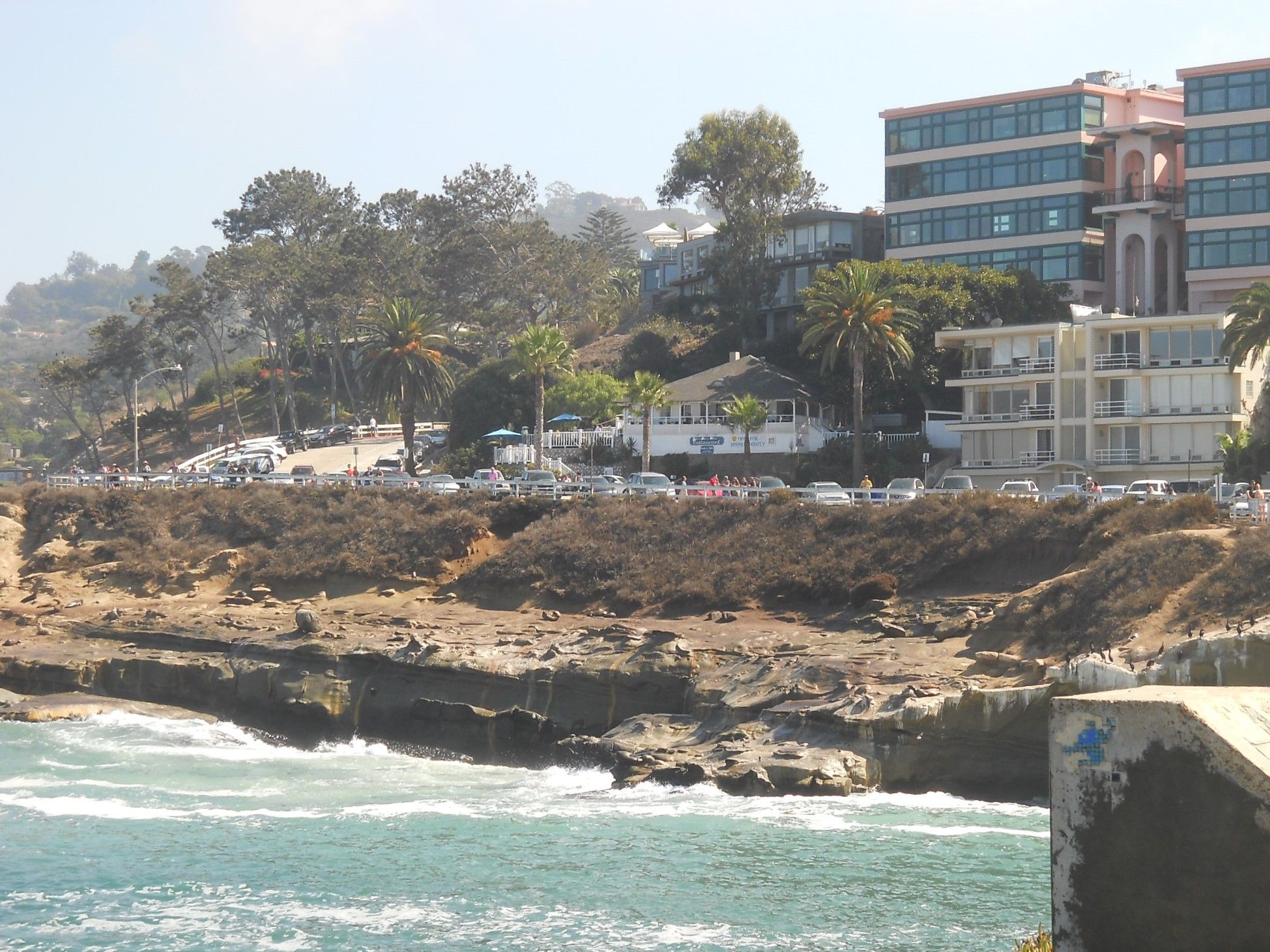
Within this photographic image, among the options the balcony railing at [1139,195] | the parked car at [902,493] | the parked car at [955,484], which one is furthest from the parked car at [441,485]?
the balcony railing at [1139,195]

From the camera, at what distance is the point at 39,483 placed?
6362 centimetres

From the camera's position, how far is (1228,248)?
72625 mm

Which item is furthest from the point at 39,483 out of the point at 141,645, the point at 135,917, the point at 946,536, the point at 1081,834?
the point at 1081,834

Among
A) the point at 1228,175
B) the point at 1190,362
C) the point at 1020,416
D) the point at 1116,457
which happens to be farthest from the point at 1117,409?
the point at 1228,175

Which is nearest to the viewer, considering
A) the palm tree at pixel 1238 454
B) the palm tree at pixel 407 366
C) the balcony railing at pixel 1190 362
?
the palm tree at pixel 1238 454

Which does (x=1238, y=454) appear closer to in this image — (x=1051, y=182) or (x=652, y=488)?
(x=652, y=488)

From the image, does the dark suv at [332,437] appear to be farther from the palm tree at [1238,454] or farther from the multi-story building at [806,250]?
the palm tree at [1238,454]

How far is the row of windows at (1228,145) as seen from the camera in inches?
2835

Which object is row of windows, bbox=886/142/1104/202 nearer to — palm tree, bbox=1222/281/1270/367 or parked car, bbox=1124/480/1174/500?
palm tree, bbox=1222/281/1270/367

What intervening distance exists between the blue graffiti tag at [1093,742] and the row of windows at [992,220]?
69.8 meters

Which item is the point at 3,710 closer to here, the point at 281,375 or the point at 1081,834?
the point at 1081,834

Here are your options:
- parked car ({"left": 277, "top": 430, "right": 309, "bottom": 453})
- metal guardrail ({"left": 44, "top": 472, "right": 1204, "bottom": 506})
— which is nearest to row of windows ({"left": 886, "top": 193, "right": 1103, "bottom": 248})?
metal guardrail ({"left": 44, "top": 472, "right": 1204, "bottom": 506})

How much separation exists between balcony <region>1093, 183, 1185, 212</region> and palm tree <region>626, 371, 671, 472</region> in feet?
78.7

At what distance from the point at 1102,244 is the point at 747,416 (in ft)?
73.5
